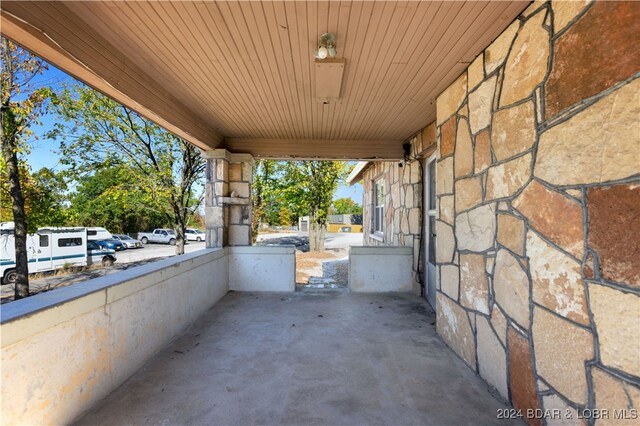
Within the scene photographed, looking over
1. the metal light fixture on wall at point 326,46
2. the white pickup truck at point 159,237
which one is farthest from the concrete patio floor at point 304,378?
the white pickup truck at point 159,237

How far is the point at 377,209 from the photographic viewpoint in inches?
304

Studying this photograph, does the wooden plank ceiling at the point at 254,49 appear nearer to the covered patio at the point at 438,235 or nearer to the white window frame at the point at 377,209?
the covered patio at the point at 438,235

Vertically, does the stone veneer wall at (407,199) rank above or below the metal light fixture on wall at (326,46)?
below

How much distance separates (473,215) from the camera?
7.70 feet

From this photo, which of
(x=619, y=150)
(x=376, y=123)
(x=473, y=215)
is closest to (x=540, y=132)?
(x=619, y=150)

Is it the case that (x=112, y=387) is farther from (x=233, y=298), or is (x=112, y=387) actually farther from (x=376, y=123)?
(x=376, y=123)

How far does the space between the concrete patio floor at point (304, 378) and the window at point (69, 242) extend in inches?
393

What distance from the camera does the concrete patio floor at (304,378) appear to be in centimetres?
181

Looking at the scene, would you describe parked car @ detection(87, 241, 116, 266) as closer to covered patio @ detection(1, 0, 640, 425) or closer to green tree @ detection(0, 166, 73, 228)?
green tree @ detection(0, 166, 73, 228)

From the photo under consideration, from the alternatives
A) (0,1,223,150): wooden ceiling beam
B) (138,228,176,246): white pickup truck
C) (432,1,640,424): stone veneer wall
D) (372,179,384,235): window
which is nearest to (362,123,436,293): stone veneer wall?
(372,179,384,235): window

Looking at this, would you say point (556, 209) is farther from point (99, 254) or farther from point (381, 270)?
point (99, 254)

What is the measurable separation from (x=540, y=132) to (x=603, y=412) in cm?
141

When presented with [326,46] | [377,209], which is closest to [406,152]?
[377,209]

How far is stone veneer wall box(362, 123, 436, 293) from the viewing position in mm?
4250
